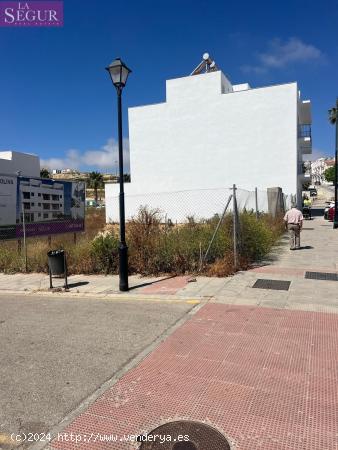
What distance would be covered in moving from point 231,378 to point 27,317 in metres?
4.16

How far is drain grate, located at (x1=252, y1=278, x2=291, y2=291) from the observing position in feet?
26.5

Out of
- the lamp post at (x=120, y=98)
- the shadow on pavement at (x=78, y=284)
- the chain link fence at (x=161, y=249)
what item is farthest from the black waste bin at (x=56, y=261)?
the lamp post at (x=120, y=98)

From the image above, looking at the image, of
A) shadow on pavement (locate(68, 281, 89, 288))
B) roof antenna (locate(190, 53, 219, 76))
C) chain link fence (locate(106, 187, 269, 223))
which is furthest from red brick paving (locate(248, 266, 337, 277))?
roof antenna (locate(190, 53, 219, 76))

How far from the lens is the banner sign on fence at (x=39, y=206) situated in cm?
1247

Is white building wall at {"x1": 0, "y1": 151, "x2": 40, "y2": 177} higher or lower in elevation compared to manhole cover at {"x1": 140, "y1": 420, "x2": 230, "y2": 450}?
higher

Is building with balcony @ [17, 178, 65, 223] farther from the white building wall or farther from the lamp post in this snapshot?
the white building wall

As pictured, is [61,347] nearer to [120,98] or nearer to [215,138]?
[120,98]

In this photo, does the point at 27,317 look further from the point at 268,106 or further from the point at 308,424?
the point at 268,106

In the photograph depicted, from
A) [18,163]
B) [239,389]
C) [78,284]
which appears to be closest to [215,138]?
[78,284]

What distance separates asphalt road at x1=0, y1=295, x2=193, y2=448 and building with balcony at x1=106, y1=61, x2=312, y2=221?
26.8 metres

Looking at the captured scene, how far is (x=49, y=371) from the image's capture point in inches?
174

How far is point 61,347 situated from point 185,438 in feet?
8.70

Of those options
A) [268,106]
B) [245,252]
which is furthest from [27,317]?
[268,106]

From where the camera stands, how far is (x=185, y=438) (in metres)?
3.06
